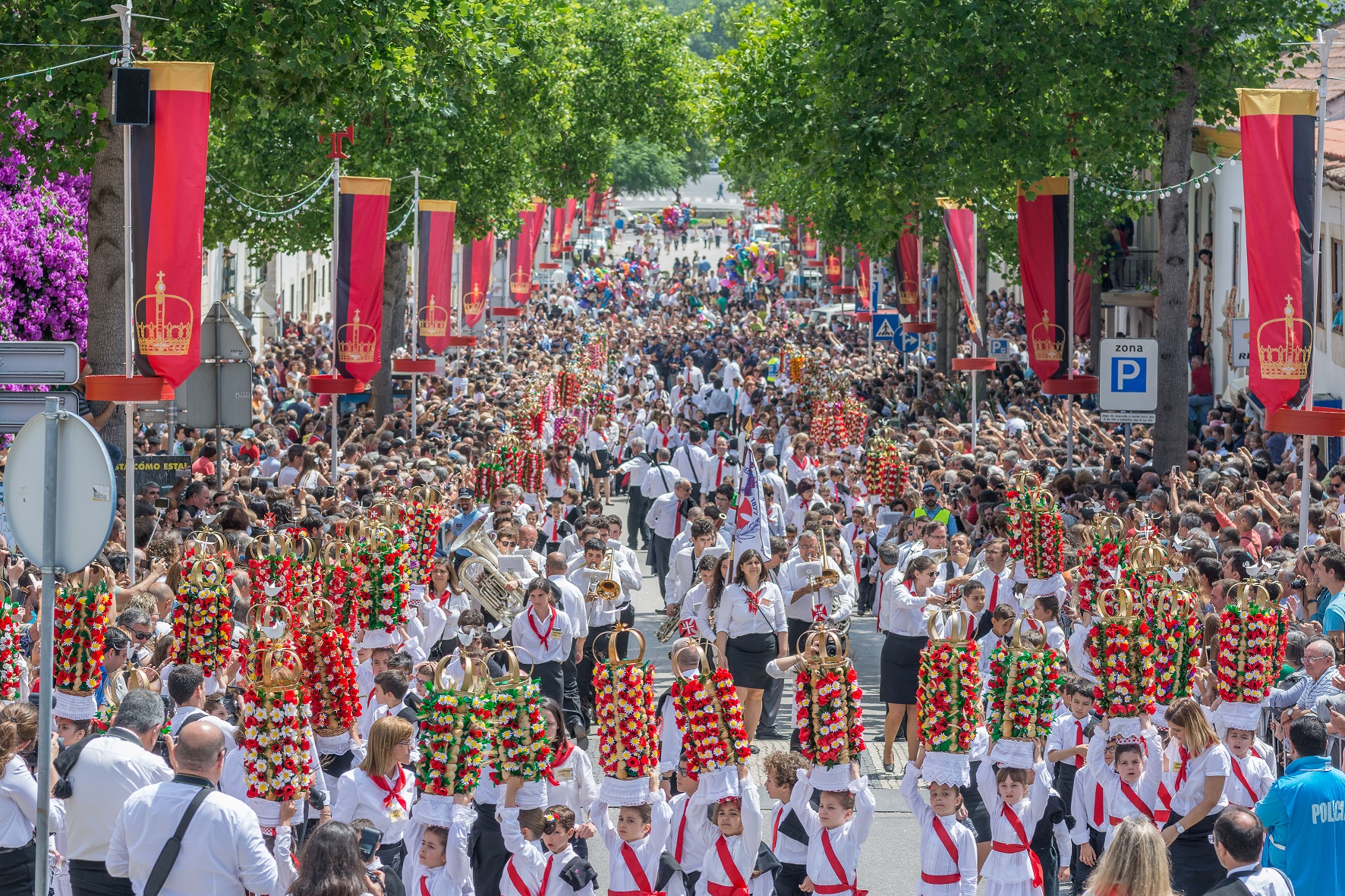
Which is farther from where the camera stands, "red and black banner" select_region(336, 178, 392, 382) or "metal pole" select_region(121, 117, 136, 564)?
"red and black banner" select_region(336, 178, 392, 382)

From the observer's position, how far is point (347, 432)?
26.3m

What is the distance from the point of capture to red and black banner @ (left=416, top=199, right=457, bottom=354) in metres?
26.3

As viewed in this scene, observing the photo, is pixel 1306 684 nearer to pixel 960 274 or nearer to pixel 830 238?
pixel 960 274

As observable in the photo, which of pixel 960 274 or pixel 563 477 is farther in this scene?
pixel 960 274

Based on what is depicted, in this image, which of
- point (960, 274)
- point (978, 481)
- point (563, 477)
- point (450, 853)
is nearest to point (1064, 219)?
point (960, 274)

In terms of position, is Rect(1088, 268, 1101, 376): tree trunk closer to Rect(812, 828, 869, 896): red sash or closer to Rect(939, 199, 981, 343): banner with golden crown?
Rect(939, 199, 981, 343): banner with golden crown

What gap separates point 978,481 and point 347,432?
11.2 meters

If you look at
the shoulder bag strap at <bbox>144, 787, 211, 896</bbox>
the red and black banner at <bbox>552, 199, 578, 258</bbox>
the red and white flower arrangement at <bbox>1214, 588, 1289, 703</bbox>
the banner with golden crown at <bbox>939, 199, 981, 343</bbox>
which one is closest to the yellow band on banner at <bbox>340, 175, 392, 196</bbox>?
the banner with golden crown at <bbox>939, 199, 981, 343</bbox>

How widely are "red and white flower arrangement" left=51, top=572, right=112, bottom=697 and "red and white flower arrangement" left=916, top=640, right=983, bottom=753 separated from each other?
437 cm

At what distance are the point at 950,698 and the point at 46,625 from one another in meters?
4.63

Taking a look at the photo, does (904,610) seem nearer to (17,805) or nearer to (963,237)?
(17,805)

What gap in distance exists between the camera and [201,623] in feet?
35.1

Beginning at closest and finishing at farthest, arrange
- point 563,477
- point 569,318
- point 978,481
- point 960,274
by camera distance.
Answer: point 978,481 < point 563,477 < point 960,274 < point 569,318

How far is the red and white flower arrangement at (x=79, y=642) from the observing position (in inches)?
381
